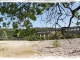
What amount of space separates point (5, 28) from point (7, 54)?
9.8 inches

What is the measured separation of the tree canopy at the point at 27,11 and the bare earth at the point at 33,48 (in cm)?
17

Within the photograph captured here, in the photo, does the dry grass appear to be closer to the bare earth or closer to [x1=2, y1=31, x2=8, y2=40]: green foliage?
the bare earth

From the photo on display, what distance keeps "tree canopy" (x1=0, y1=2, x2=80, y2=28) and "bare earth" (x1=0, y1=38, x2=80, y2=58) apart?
17 centimetres

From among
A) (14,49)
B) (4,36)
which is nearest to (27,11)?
(4,36)

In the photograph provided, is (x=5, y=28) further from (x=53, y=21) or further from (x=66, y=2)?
(x=66, y=2)

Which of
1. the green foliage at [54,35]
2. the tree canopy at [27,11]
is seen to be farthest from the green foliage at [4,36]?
the green foliage at [54,35]

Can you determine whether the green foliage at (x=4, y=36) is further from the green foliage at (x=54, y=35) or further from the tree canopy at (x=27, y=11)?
the green foliage at (x=54, y=35)

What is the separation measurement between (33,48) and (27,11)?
1.48 feet

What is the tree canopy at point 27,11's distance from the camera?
1458mm

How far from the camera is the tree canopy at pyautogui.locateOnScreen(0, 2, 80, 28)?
146 centimetres

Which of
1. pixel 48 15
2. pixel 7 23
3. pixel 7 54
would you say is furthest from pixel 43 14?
pixel 7 54

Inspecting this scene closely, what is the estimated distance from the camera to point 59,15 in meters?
1.53

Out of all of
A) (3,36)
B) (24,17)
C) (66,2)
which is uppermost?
(66,2)

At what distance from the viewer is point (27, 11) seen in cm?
147
